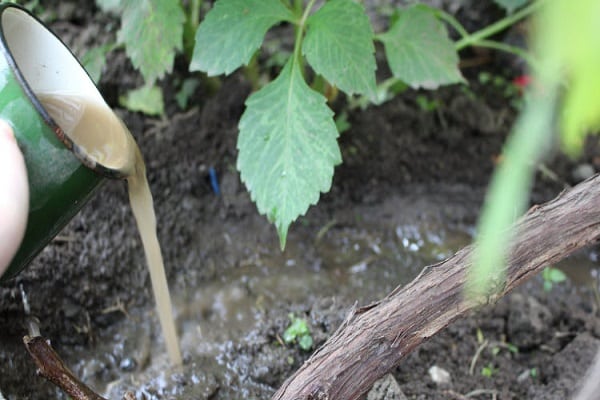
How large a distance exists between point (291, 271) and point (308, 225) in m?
0.16

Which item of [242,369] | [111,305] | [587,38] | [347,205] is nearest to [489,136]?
[347,205]

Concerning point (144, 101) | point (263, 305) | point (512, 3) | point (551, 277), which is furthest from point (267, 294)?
point (512, 3)

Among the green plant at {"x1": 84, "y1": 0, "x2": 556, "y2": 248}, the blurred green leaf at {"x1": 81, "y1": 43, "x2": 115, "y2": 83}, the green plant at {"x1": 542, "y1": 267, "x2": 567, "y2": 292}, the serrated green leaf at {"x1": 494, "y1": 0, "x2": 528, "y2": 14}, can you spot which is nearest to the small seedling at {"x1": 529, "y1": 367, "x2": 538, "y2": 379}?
the green plant at {"x1": 542, "y1": 267, "x2": 567, "y2": 292}

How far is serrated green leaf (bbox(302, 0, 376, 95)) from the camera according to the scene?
47.6 inches

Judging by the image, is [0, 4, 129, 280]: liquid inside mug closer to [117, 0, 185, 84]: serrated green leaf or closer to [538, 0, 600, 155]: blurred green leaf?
[117, 0, 185, 84]: serrated green leaf

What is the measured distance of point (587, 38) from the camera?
0.24 metres

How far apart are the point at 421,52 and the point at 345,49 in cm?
33

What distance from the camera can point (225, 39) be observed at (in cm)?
121

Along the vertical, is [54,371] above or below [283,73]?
below

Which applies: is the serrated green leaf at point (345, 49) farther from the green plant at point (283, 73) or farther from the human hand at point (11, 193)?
the human hand at point (11, 193)

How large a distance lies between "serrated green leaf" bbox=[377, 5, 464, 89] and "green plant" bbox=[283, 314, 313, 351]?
2.04ft

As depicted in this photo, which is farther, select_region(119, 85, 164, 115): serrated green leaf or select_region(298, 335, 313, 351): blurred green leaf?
select_region(119, 85, 164, 115): serrated green leaf

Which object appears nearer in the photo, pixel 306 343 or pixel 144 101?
pixel 306 343

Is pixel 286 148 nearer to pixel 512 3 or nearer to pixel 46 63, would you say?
pixel 46 63
